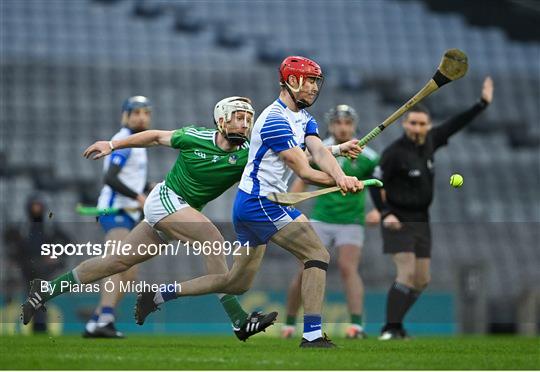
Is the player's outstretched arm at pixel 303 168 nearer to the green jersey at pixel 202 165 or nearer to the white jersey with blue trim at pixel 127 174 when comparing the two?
the green jersey at pixel 202 165

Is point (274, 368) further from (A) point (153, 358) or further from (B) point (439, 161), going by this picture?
(B) point (439, 161)

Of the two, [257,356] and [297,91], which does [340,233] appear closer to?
[297,91]

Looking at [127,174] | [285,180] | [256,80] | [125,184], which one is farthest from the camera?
[256,80]

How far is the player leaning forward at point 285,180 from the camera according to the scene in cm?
757

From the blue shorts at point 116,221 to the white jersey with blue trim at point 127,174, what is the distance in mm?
60

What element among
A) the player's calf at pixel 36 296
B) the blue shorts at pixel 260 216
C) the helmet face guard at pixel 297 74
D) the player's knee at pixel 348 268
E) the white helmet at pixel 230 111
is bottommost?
the player's calf at pixel 36 296

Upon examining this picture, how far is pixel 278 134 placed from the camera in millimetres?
7559

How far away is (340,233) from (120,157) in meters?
2.10

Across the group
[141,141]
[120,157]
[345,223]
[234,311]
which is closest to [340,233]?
[345,223]

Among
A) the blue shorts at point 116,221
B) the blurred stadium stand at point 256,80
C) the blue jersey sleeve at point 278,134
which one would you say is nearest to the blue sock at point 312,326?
the blue jersey sleeve at point 278,134

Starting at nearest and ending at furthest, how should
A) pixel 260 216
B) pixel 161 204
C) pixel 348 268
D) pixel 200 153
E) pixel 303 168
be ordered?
pixel 303 168 < pixel 260 216 < pixel 200 153 < pixel 161 204 < pixel 348 268

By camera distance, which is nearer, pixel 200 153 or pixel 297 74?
pixel 297 74

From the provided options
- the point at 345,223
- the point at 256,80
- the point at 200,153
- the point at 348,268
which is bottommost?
the point at 348,268

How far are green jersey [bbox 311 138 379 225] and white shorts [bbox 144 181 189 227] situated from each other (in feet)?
8.86
